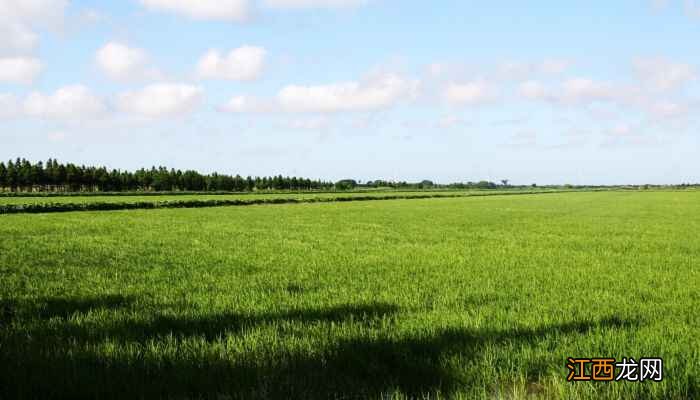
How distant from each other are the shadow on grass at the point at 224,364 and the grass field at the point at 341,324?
0.07 ft

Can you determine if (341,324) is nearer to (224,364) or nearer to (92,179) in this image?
(224,364)

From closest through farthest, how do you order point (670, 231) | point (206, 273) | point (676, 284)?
point (676, 284) → point (206, 273) → point (670, 231)

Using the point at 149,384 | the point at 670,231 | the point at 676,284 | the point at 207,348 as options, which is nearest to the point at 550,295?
the point at 676,284

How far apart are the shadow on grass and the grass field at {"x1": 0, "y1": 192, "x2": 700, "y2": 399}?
0.07 ft

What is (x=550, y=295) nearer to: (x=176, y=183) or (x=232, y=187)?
(x=176, y=183)

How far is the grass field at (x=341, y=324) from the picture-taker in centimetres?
442

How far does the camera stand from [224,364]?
16.0 ft

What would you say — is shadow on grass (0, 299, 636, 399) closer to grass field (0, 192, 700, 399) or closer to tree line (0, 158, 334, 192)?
grass field (0, 192, 700, 399)

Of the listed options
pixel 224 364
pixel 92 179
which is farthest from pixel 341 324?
pixel 92 179

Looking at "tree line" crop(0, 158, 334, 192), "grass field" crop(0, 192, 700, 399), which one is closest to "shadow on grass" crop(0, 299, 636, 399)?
"grass field" crop(0, 192, 700, 399)

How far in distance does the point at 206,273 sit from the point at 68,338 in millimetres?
5802

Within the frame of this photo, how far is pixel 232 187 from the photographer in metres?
184

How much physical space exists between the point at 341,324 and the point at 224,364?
2.07 m

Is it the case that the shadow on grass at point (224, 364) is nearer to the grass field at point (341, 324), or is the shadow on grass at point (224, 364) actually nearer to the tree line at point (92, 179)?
the grass field at point (341, 324)
